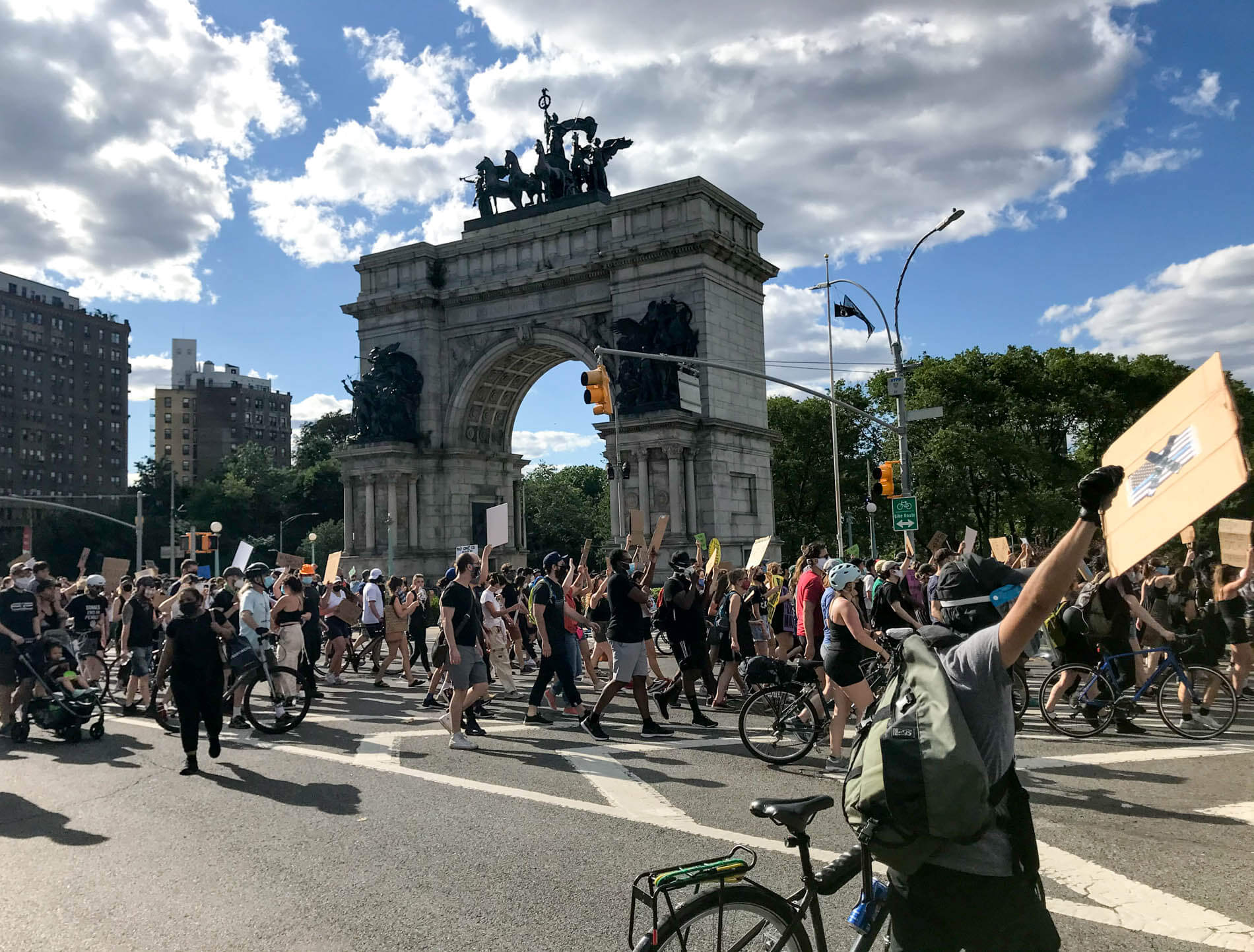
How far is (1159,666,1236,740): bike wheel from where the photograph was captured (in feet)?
31.4

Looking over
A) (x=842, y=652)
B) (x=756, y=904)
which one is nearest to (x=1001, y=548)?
(x=842, y=652)

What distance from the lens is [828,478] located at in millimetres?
60125

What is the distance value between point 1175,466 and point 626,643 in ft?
25.9

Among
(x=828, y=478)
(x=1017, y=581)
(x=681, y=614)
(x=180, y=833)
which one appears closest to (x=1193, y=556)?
(x=681, y=614)

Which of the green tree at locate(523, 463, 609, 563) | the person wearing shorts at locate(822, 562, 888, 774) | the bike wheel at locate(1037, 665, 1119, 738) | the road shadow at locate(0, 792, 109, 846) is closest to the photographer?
the road shadow at locate(0, 792, 109, 846)

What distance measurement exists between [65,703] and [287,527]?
7628 cm

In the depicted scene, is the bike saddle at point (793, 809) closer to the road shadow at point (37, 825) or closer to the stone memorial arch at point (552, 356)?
the road shadow at point (37, 825)

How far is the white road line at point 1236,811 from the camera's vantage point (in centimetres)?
667

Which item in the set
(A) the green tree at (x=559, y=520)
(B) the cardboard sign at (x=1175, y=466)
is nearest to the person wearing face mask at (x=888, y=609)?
(B) the cardboard sign at (x=1175, y=466)

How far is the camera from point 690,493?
3356 centimetres

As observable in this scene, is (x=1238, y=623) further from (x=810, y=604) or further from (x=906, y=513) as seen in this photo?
(x=906, y=513)

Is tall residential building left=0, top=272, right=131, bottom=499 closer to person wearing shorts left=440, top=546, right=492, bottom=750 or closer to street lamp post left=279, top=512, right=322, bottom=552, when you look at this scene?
street lamp post left=279, top=512, right=322, bottom=552

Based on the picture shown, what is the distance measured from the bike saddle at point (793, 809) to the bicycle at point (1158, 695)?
7810 mm

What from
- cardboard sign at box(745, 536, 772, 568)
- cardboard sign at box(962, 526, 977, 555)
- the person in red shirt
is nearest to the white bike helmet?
the person in red shirt
